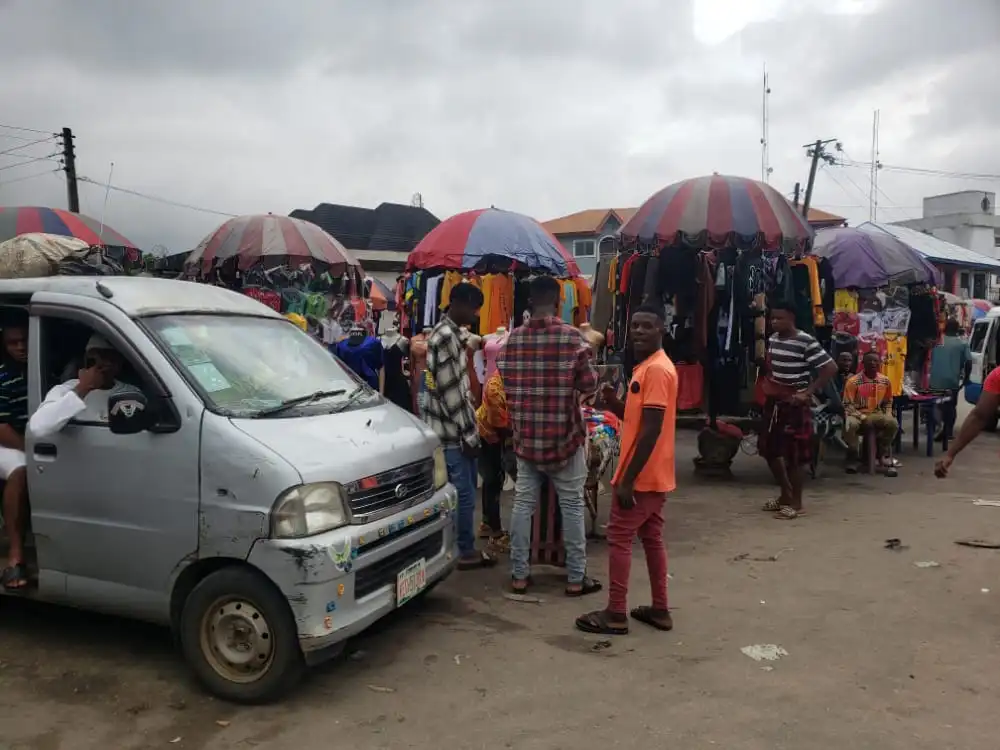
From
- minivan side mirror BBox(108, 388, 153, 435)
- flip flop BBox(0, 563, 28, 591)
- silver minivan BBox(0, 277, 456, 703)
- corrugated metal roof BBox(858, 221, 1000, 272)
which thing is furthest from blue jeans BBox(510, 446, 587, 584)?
corrugated metal roof BBox(858, 221, 1000, 272)

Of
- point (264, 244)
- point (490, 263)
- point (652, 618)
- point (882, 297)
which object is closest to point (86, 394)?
point (652, 618)

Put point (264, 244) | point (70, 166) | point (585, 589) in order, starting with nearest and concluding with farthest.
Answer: point (585, 589)
point (264, 244)
point (70, 166)

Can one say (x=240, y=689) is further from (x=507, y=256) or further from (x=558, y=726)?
(x=507, y=256)

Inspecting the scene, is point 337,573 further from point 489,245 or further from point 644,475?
point 489,245

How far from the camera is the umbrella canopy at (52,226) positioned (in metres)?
9.86

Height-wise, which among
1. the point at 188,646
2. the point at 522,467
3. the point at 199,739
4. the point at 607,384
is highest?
the point at 607,384

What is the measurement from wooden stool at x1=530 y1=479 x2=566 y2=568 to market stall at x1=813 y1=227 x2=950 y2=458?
589 centimetres

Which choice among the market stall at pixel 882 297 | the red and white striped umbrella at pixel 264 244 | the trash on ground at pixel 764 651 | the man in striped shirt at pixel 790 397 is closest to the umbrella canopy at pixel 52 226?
the red and white striped umbrella at pixel 264 244

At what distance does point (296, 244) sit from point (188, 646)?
6771 mm

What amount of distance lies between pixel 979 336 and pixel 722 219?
9224mm

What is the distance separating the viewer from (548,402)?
498 cm

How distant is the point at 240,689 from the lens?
12.1 feet

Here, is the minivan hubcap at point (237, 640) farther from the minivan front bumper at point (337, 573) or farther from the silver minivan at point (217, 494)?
the minivan front bumper at point (337, 573)

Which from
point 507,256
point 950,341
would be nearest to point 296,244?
point 507,256
